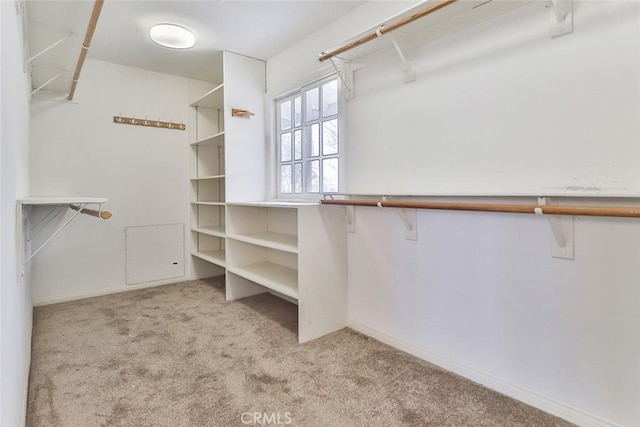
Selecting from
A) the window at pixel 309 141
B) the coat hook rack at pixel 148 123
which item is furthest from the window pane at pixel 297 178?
the coat hook rack at pixel 148 123

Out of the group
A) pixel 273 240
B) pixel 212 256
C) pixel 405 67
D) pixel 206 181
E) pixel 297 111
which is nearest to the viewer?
pixel 405 67

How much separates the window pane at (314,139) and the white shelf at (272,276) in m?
1.12

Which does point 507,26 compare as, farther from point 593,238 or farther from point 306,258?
point 306,258

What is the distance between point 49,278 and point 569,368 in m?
4.16

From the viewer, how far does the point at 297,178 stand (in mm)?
3182

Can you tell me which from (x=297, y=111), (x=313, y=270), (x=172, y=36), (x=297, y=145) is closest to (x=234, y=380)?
(x=313, y=270)

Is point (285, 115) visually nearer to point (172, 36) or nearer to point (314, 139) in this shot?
point (314, 139)

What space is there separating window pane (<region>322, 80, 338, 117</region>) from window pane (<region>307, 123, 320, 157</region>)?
165 millimetres

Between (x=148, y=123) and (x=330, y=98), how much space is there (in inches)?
87.2

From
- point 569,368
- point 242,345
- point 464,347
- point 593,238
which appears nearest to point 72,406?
point 242,345

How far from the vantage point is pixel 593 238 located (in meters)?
1.40

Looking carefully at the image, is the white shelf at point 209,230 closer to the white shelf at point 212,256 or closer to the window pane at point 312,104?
the white shelf at point 212,256

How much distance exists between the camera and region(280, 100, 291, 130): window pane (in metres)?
3.28

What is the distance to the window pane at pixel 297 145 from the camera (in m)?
3.13
